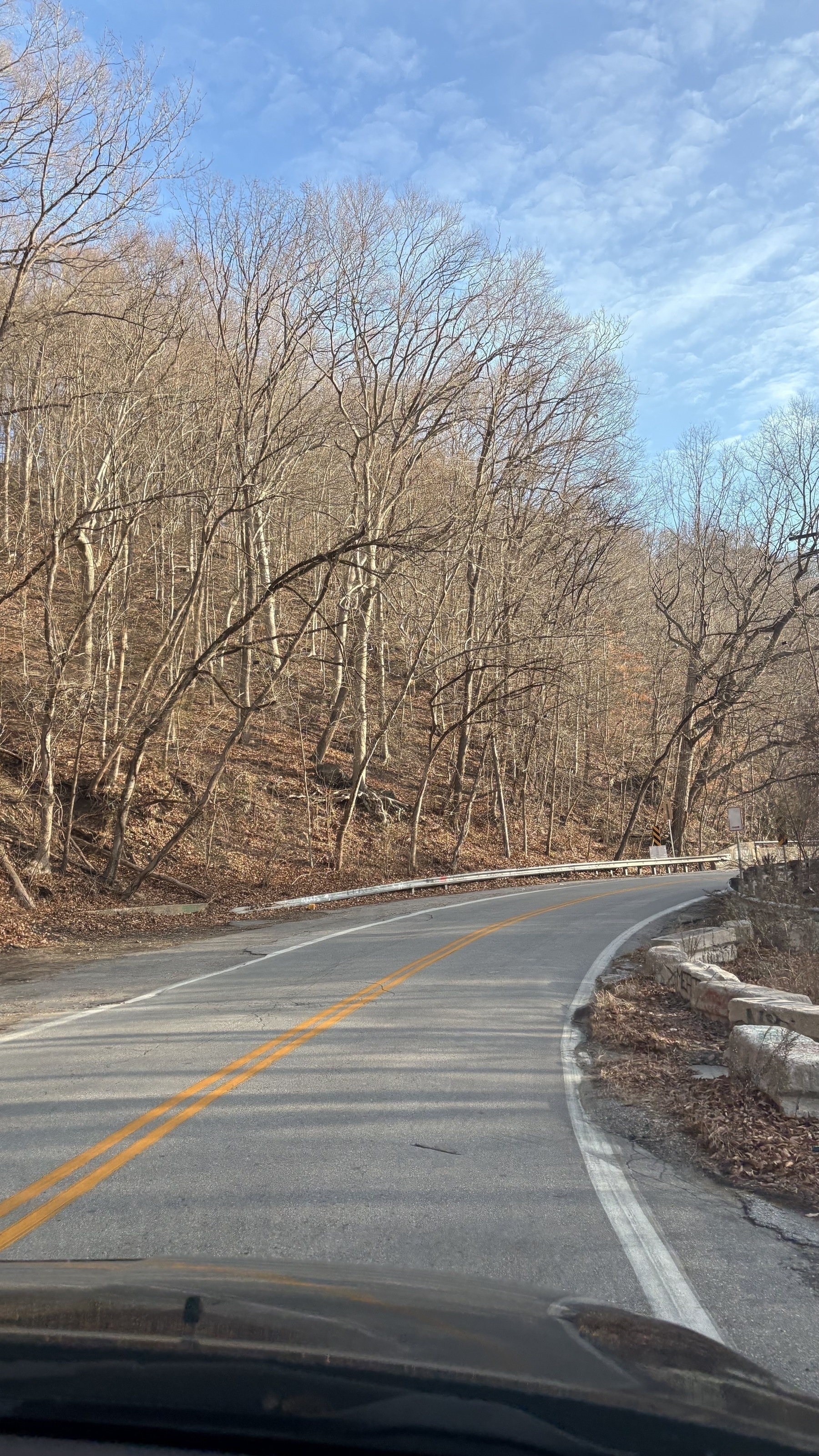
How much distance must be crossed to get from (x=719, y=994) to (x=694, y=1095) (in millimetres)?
2668

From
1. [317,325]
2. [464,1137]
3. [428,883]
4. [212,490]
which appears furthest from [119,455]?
[464,1137]

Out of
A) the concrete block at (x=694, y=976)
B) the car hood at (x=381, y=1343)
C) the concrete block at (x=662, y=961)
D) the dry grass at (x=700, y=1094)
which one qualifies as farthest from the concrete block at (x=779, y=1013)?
the car hood at (x=381, y=1343)

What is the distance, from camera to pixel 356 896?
2283cm

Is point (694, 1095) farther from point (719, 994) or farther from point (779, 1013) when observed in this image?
point (719, 994)

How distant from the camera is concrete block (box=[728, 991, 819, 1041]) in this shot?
7.59 metres

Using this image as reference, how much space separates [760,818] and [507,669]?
1225 cm

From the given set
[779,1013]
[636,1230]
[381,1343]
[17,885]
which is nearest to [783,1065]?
[779,1013]

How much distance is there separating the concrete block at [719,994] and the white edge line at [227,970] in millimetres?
1783

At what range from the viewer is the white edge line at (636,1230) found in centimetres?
371

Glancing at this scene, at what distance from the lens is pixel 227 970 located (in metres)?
12.6

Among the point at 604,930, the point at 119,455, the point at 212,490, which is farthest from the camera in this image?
the point at 119,455

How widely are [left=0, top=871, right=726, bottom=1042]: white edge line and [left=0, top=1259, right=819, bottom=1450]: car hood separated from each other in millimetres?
6749

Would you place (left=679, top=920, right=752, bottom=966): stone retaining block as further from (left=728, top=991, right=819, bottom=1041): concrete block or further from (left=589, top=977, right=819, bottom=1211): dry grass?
(left=728, top=991, right=819, bottom=1041): concrete block

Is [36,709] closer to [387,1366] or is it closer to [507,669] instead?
[507,669]
